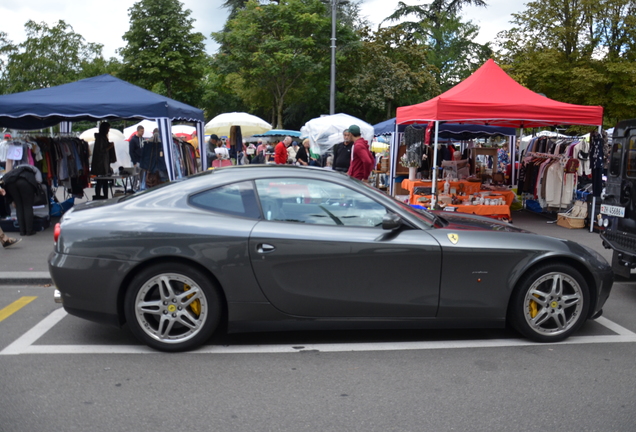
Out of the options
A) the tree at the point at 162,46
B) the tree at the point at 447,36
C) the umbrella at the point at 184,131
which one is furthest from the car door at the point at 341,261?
the tree at the point at 447,36

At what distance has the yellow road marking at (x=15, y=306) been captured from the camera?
18.0 ft

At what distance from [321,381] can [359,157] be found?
642 cm

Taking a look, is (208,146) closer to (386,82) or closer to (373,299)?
(373,299)

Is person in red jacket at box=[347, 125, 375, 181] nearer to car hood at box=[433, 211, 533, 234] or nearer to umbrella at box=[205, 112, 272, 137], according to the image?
car hood at box=[433, 211, 533, 234]

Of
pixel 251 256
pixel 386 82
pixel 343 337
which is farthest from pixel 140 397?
pixel 386 82

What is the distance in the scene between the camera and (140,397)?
359cm

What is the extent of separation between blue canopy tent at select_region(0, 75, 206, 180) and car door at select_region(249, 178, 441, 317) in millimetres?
6831

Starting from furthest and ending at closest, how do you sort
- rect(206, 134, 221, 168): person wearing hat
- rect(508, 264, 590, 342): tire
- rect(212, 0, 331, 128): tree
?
rect(212, 0, 331, 128): tree
rect(206, 134, 221, 168): person wearing hat
rect(508, 264, 590, 342): tire

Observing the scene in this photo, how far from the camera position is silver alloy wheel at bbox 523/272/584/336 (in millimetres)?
4543

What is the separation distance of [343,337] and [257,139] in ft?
112

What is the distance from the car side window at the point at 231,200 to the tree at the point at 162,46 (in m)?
34.3

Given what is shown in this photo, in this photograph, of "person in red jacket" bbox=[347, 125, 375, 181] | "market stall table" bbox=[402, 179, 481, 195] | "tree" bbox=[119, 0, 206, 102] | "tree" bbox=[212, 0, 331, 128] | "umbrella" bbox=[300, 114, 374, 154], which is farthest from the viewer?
"tree" bbox=[119, 0, 206, 102]

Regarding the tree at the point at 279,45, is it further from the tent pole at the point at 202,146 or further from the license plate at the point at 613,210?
the license plate at the point at 613,210

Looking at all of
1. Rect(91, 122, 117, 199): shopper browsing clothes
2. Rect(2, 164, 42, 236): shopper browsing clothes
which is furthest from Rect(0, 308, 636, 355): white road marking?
Rect(91, 122, 117, 199): shopper browsing clothes
